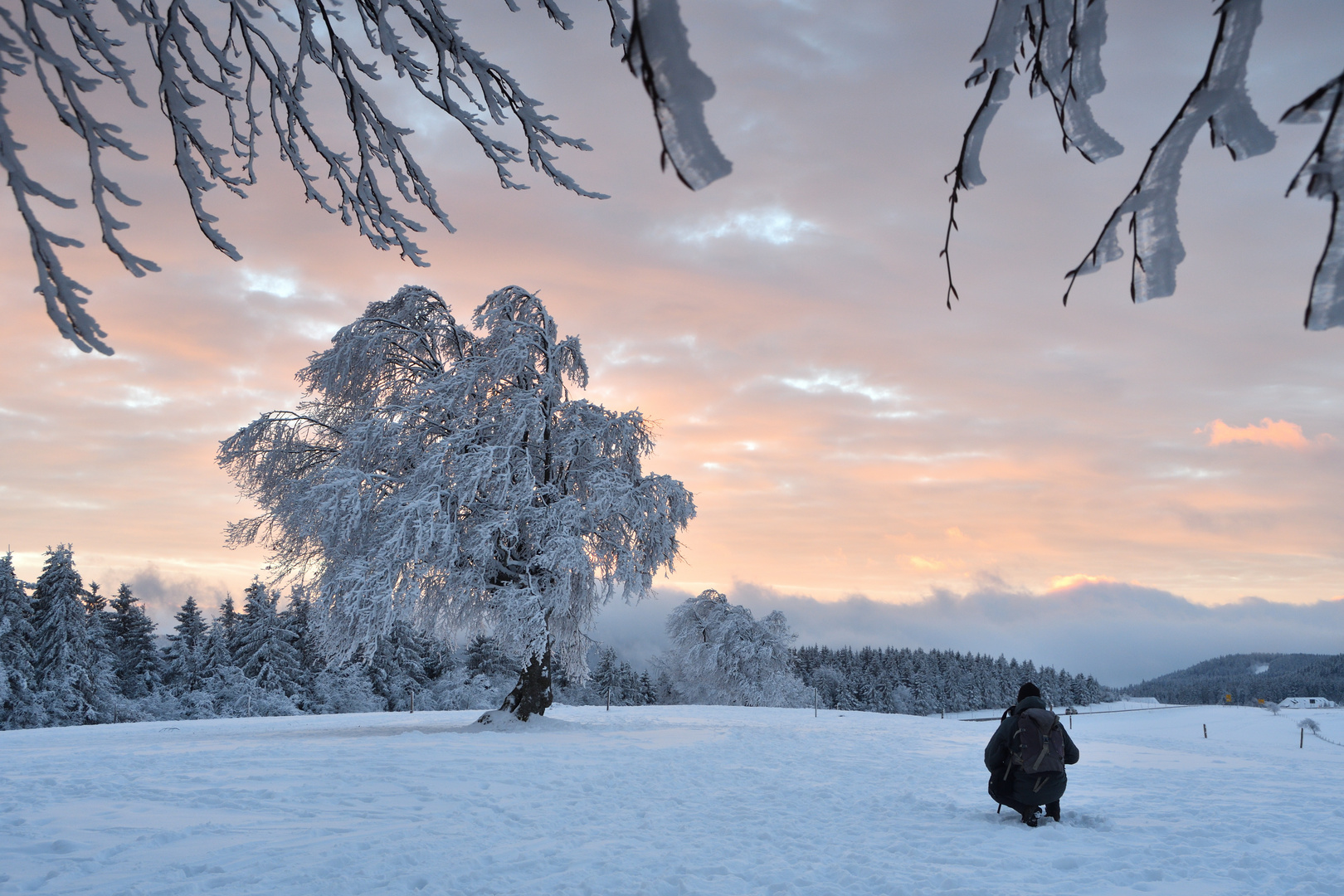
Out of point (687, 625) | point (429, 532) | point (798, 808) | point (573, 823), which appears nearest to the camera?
point (573, 823)

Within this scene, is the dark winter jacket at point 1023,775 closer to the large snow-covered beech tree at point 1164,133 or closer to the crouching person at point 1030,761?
the crouching person at point 1030,761

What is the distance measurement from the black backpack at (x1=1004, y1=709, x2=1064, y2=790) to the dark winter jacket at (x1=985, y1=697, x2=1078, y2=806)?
0.05 meters

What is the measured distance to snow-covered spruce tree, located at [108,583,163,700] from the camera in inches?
1821

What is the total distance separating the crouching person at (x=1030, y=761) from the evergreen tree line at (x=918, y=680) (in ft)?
261

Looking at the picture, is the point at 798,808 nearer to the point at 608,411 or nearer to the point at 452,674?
the point at 608,411

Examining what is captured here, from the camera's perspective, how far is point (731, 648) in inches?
1809

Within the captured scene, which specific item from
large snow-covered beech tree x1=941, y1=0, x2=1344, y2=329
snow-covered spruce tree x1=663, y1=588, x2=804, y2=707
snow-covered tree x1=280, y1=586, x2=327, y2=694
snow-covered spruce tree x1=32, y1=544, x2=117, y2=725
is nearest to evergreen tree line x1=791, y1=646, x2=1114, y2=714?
snow-covered spruce tree x1=663, y1=588, x2=804, y2=707

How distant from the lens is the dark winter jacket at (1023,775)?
723 centimetres

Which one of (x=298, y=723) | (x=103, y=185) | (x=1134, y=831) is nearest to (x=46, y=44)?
(x=103, y=185)

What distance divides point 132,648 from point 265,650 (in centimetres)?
955

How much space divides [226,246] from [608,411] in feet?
42.7

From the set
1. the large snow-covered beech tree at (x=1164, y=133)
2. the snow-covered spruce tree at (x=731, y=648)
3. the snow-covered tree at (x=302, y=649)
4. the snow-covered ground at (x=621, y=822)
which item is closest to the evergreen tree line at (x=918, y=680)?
the snow-covered spruce tree at (x=731, y=648)

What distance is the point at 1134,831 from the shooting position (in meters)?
7.15

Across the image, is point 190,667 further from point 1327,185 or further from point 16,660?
point 1327,185
